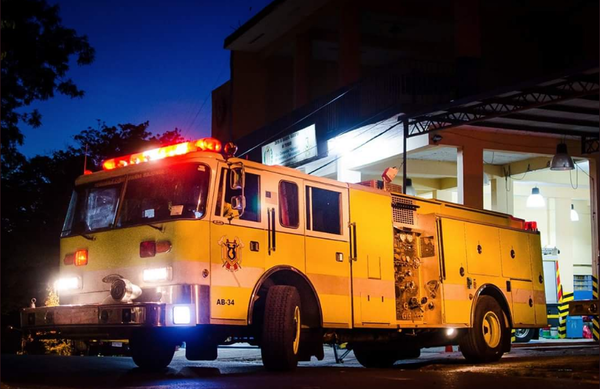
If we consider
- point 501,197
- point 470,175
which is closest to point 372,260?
point 470,175

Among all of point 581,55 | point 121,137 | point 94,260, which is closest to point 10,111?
point 121,137

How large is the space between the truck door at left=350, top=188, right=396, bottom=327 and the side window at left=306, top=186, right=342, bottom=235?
0.29m

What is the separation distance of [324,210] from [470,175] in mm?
9414

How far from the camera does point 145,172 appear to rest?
970 cm

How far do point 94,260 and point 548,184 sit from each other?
18.1 metres

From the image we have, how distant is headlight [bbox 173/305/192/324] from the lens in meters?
8.61

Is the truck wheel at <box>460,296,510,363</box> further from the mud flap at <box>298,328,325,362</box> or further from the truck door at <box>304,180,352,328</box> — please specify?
the mud flap at <box>298,328,325,362</box>

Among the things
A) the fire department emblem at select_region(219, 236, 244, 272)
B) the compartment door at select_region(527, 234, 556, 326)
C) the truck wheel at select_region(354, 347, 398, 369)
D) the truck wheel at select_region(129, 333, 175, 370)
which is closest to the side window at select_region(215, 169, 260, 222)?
the fire department emblem at select_region(219, 236, 244, 272)

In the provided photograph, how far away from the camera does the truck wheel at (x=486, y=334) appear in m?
12.7

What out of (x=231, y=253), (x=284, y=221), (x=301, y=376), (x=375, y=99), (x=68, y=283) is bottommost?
(x=301, y=376)

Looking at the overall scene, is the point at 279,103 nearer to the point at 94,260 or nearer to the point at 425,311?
the point at 425,311

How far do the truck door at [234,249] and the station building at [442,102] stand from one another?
755 centimetres

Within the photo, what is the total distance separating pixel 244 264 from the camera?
30.5 ft

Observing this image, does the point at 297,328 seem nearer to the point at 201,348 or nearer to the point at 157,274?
the point at 201,348
